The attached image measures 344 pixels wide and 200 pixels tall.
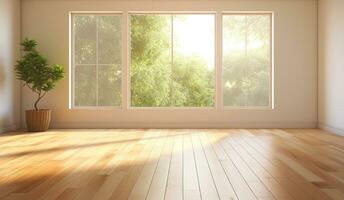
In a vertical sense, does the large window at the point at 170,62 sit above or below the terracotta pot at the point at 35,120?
above

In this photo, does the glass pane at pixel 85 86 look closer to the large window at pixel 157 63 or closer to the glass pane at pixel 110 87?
the large window at pixel 157 63

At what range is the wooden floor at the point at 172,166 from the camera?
3227 mm

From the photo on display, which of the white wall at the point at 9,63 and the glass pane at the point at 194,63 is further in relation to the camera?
the glass pane at the point at 194,63

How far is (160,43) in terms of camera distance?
844 centimetres

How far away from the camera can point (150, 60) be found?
27.5 ft

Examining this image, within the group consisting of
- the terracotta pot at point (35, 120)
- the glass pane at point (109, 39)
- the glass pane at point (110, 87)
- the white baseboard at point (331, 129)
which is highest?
the glass pane at point (109, 39)

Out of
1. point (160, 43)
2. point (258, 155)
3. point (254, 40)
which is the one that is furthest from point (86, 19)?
point (258, 155)

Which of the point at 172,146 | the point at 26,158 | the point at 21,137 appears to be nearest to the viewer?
the point at 26,158

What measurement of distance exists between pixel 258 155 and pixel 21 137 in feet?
12.7

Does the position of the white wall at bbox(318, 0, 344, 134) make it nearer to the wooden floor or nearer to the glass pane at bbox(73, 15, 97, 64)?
the wooden floor

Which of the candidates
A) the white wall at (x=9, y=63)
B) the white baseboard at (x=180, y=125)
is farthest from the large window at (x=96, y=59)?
the white wall at (x=9, y=63)

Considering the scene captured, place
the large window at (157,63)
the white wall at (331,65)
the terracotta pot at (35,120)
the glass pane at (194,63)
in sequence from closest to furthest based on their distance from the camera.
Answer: the white wall at (331,65) < the terracotta pot at (35,120) < the large window at (157,63) < the glass pane at (194,63)

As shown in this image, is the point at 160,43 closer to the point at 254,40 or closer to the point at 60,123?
the point at 254,40

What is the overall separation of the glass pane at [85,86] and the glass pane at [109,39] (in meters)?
0.31
